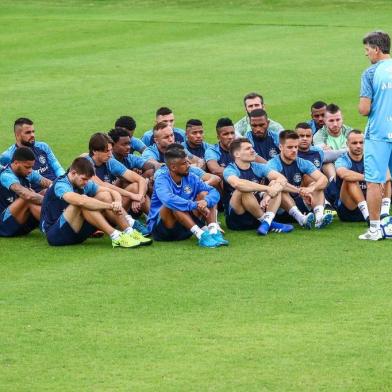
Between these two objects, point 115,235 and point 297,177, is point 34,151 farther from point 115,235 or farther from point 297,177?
point 297,177

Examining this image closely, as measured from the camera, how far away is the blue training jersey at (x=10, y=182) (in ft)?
50.5

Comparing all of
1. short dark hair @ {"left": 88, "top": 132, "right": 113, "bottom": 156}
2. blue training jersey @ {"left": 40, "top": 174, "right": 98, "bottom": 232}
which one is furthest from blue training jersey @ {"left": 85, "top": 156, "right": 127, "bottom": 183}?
blue training jersey @ {"left": 40, "top": 174, "right": 98, "bottom": 232}

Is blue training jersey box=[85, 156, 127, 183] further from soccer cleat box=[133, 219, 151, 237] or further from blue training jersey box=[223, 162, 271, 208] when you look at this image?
blue training jersey box=[223, 162, 271, 208]

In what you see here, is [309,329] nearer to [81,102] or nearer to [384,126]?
[384,126]

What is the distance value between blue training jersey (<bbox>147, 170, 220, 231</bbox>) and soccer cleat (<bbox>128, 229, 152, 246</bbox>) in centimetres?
27

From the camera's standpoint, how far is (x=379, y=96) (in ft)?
47.1

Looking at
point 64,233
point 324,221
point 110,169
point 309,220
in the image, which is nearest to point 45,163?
point 110,169

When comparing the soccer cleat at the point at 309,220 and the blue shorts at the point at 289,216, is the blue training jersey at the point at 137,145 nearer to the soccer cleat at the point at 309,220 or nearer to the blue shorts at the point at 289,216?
the blue shorts at the point at 289,216

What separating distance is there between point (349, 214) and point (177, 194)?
2.25 m

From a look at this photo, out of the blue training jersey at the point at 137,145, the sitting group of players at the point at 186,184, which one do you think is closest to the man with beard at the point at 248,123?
the sitting group of players at the point at 186,184

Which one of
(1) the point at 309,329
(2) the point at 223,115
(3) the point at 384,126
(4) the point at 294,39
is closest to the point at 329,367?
(1) the point at 309,329

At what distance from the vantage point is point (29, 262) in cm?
1411

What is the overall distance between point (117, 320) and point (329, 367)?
2.22 m

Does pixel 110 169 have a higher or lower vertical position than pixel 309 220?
higher
